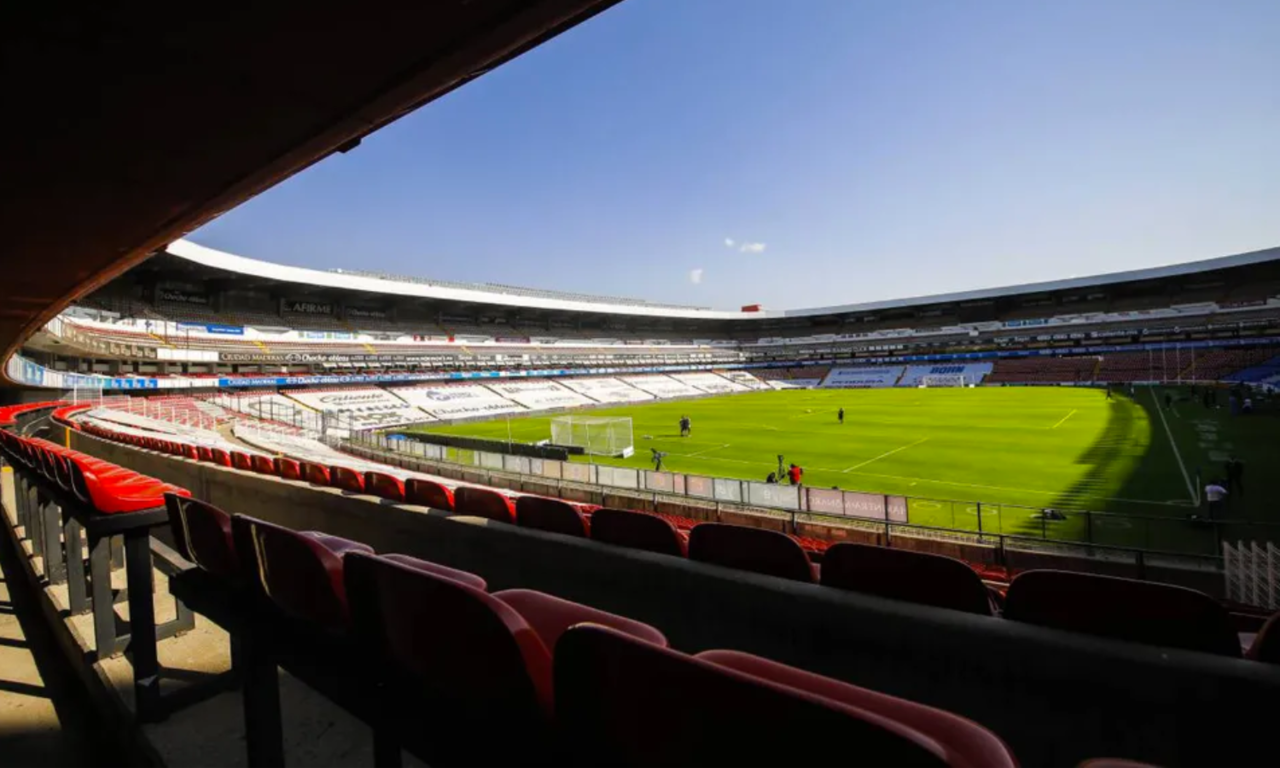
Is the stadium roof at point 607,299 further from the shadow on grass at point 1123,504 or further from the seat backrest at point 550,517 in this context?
the shadow on grass at point 1123,504

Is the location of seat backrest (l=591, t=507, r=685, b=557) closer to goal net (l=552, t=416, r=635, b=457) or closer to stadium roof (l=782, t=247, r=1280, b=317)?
goal net (l=552, t=416, r=635, b=457)

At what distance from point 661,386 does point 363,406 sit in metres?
34.1

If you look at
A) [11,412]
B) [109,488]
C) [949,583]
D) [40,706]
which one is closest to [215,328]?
[11,412]

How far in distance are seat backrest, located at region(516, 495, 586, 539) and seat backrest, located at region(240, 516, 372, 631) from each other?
5.93 feet

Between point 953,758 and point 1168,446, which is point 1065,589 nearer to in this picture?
point 953,758

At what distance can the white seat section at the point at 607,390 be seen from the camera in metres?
59.9

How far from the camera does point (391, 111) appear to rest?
249 centimetres

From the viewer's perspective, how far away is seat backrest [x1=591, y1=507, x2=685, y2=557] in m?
3.42

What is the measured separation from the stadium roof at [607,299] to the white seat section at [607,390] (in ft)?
38.4

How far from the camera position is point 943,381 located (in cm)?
6788

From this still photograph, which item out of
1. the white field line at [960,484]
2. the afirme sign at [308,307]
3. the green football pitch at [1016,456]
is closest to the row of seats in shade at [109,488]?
the green football pitch at [1016,456]

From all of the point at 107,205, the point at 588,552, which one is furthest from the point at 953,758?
the point at 107,205

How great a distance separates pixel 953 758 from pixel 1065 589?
189 cm

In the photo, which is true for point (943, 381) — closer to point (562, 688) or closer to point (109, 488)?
point (109, 488)
